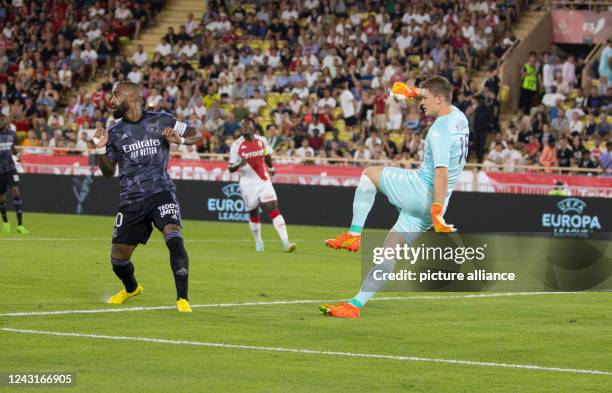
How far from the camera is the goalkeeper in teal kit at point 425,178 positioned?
12398mm

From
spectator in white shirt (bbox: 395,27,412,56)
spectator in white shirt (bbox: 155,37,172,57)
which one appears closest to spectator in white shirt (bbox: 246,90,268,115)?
spectator in white shirt (bbox: 395,27,412,56)

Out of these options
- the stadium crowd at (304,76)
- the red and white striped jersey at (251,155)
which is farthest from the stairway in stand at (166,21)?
the red and white striped jersey at (251,155)

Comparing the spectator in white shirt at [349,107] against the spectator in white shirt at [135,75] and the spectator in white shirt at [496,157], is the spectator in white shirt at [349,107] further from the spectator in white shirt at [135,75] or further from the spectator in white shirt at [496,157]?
the spectator in white shirt at [135,75]

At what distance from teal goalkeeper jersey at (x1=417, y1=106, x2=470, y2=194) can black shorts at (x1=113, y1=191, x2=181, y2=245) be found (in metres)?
2.59

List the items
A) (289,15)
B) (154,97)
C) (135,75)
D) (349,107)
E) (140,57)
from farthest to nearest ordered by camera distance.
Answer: (140,57) → (135,75) → (289,15) → (154,97) → (349,107)

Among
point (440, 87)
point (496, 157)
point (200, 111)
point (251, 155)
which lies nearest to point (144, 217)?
point (440, 87)

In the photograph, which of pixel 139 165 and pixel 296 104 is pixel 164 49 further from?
pixel 139 165

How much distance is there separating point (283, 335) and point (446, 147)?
2.38 meters

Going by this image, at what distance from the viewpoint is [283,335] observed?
11773 millimetres

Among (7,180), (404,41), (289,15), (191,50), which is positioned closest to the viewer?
(7,180)

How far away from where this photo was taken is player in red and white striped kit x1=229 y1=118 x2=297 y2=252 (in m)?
24.0

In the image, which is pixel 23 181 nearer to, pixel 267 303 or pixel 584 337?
pixel 267 303

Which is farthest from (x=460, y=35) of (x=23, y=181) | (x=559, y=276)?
(x=559, y=276)

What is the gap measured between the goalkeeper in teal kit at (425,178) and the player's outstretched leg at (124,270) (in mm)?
2510
